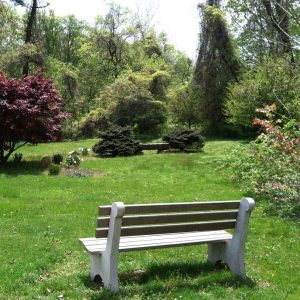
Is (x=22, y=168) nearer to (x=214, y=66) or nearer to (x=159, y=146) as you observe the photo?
(x=159, y=146)

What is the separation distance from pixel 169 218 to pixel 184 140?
624 inches

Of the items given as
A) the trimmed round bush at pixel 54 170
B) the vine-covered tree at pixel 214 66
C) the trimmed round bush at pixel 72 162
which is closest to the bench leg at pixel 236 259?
the trimmed round bush at pixel 54 170

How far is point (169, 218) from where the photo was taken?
480cm

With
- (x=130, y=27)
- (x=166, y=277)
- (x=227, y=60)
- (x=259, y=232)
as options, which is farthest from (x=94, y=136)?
(x=166, y=277)

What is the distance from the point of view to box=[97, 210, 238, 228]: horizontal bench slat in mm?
4637

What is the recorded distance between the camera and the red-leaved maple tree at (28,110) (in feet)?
48.2

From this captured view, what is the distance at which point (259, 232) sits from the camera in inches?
295

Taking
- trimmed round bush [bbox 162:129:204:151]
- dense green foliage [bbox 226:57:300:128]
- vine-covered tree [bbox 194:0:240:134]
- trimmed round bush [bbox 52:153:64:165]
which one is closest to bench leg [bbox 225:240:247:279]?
trimmed round bush [bbox 52:153:64:165]

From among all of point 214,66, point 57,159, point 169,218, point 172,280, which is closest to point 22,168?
point 57,159

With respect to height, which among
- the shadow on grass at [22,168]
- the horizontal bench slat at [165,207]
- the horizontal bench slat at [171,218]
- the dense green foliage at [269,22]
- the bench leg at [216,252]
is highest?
the dense green foliage at [269,22]

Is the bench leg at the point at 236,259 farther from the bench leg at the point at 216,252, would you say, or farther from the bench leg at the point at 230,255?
the bench leg at the point at 216,252

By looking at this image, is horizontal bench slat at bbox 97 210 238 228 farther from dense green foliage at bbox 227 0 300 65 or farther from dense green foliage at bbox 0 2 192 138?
dense green foliage at bbox 0 2 192 138

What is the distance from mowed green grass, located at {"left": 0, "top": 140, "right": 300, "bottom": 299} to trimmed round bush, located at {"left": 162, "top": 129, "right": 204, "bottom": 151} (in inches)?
316

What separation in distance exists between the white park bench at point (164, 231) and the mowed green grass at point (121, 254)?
21 cm
